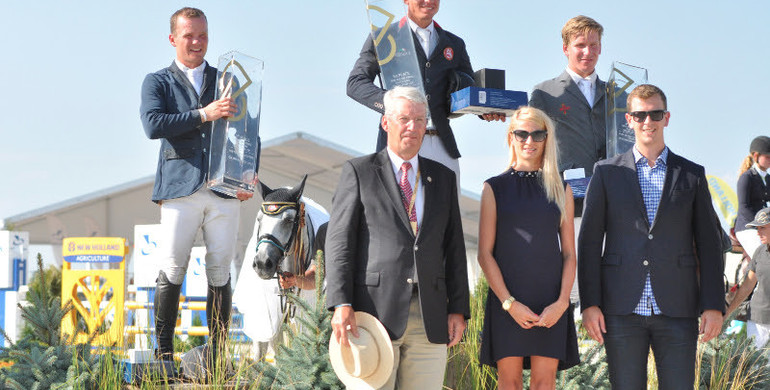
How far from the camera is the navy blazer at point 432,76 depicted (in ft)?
13.9

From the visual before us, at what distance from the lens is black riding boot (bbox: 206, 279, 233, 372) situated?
4.61 meters

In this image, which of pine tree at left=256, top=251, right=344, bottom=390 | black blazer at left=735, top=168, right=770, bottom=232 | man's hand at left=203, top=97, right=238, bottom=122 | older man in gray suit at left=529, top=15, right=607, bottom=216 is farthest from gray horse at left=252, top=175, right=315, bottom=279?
black blazer at left=735, top=168, right=770, bottom=232

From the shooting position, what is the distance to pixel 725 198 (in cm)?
1419

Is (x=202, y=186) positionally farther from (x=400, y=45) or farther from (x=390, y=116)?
(x=390, y=116)

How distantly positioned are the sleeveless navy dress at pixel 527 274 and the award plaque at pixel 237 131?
1.66m

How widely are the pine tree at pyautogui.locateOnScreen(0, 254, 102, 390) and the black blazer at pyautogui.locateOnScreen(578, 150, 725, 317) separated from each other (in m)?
2.67

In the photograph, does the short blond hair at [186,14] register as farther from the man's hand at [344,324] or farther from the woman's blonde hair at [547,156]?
the man's hand at [344,324]

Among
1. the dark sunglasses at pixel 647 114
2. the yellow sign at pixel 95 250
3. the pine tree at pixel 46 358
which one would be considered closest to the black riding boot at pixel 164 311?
the pine tree at pixel 46 358

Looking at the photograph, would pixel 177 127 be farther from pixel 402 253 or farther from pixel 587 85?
A: pixel 587 85

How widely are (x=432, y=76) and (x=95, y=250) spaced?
8158 mm

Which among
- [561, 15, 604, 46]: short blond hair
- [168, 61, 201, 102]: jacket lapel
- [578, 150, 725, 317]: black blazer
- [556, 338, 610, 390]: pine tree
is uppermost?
[561, 15, 604, 46]: short blond hair

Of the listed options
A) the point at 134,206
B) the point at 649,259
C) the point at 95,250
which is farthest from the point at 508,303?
the point at 134,206

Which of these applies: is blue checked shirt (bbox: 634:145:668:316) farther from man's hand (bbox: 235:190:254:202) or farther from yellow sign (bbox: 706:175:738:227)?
yellow sign (bbox: 706:175:738:227)

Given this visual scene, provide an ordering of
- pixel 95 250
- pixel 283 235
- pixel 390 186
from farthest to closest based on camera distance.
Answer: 1. pixel 95 250
2. pixel 283 235
3. pixel 390 186
